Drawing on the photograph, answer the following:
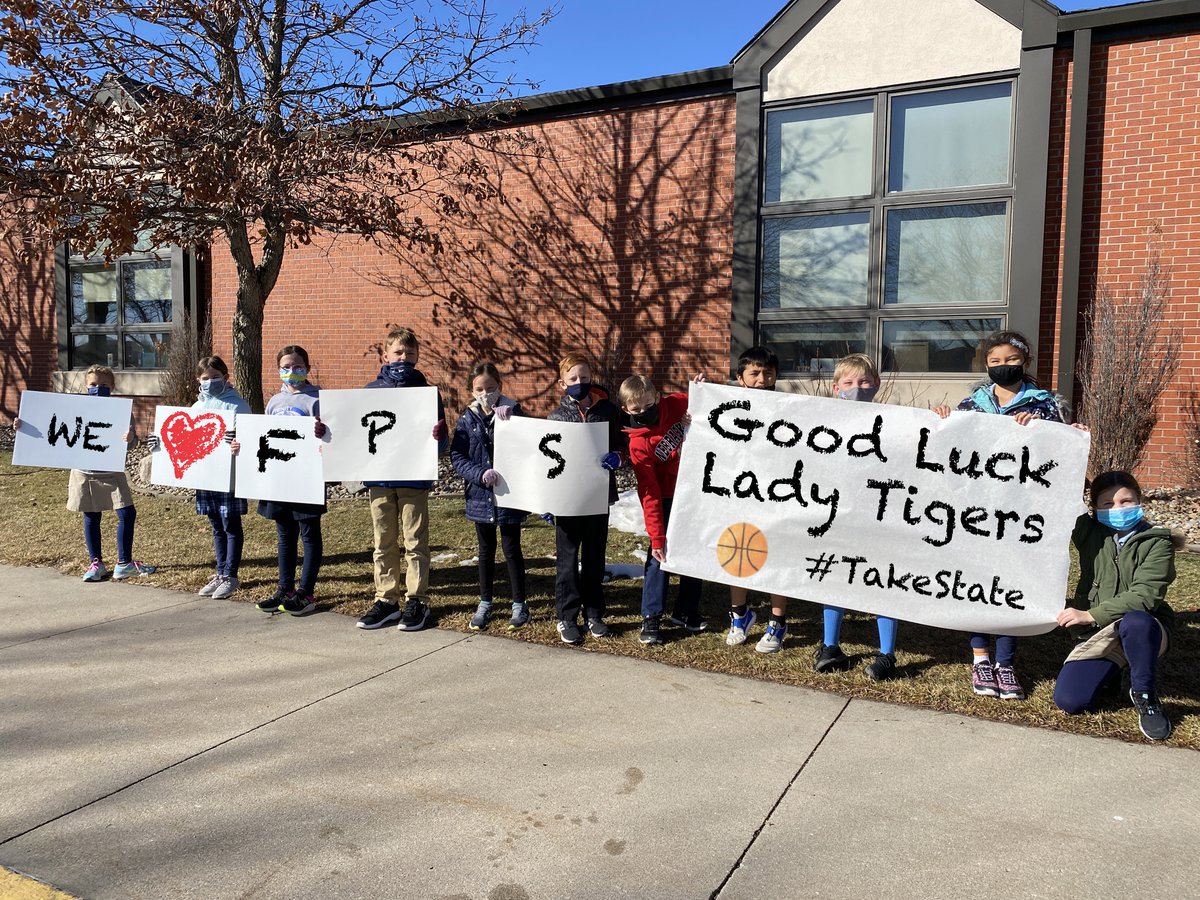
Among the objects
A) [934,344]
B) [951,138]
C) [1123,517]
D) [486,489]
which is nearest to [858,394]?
[1123,517]

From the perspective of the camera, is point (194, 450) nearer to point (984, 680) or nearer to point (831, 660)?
point (831, 660)

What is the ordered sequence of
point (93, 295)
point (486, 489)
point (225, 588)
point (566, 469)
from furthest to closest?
point (93, 295)
point (225, 588)
point (486, 489)
point (566, 469)

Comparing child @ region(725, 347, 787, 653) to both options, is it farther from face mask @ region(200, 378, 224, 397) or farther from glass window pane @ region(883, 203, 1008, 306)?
glass window pane @ region(883, 203, 1008, 306)

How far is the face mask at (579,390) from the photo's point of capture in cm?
493

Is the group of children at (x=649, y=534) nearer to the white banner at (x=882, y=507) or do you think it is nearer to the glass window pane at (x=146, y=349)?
the white banner at (x=882, y=507)

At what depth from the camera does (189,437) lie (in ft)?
20.6

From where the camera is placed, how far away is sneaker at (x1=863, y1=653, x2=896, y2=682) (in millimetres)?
4340

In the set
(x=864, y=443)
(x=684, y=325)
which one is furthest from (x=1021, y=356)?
(x=684, y=325)

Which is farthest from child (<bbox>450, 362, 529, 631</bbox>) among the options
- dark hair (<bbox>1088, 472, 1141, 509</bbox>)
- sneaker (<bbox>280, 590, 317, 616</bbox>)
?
dark hair (<bbox>1088, 472, 1141, 509</bbox>)

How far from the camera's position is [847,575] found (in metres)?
4.29

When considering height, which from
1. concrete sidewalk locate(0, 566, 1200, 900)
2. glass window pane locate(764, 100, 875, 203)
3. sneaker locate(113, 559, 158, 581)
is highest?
glass window pane locate(764, 100, 875, 203)

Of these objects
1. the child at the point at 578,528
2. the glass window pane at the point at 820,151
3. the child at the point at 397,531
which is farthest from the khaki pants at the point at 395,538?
the glass window pane at the point at 820,151

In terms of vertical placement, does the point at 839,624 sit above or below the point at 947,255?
below

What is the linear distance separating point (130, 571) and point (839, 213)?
7970mm
